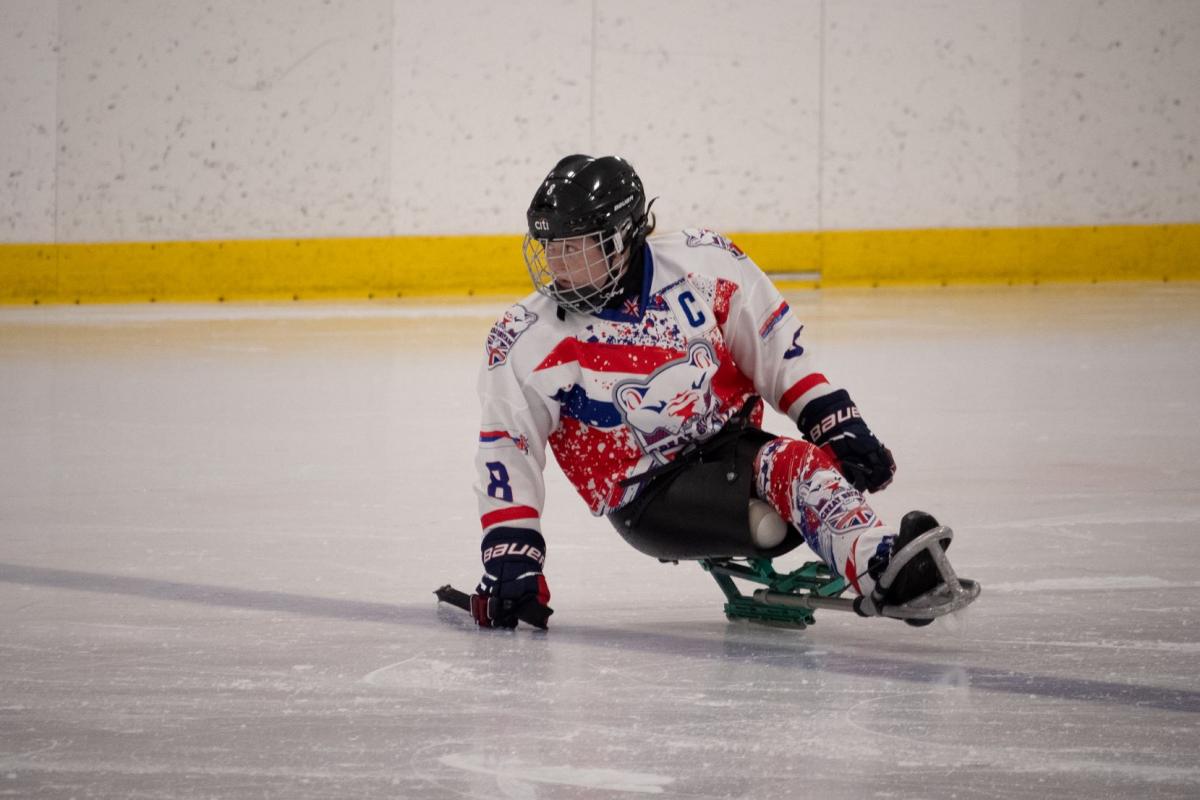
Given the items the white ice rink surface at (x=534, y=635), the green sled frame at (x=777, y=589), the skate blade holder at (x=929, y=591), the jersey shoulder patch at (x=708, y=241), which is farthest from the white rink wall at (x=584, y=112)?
the skate blade holder at (x=929, y=591)

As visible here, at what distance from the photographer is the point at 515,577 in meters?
2.88

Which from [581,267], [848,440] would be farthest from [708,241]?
[848,440]

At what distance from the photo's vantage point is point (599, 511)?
3004 millimetres

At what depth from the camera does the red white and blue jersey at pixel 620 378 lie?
288 centimetres

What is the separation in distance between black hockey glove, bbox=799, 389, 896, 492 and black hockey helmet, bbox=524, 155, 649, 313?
436 mm

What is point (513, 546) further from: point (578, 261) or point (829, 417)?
point (829, 417)

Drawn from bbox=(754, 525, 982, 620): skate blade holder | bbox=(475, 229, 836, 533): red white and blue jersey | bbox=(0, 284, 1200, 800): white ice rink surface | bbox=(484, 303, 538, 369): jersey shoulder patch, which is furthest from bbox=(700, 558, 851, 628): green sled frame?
bbox=(484, 303, 538, 369): jersey shoulder patch

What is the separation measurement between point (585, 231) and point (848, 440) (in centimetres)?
59

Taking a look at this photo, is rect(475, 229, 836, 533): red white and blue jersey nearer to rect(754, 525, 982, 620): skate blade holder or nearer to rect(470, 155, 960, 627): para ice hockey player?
rect(470, 155, 960, 627): para ice hockey player

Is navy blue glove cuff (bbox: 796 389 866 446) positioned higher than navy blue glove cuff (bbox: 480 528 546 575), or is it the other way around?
navy blue glove cuff (bbox: 796 389 866 446)

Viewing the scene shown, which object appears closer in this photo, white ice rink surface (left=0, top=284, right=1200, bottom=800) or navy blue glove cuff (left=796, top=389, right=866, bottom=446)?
white ice rink surface (left=0, top=284, right=1200, bottom=800)

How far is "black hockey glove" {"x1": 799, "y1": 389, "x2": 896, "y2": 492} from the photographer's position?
9.62 ft

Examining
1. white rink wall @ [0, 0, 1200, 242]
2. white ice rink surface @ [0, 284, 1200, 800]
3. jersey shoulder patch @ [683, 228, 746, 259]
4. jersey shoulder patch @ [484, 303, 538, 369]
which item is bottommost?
white ice rink surface @ [0, 284, 1200, 800]

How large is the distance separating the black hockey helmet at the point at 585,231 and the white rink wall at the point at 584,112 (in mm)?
9403
